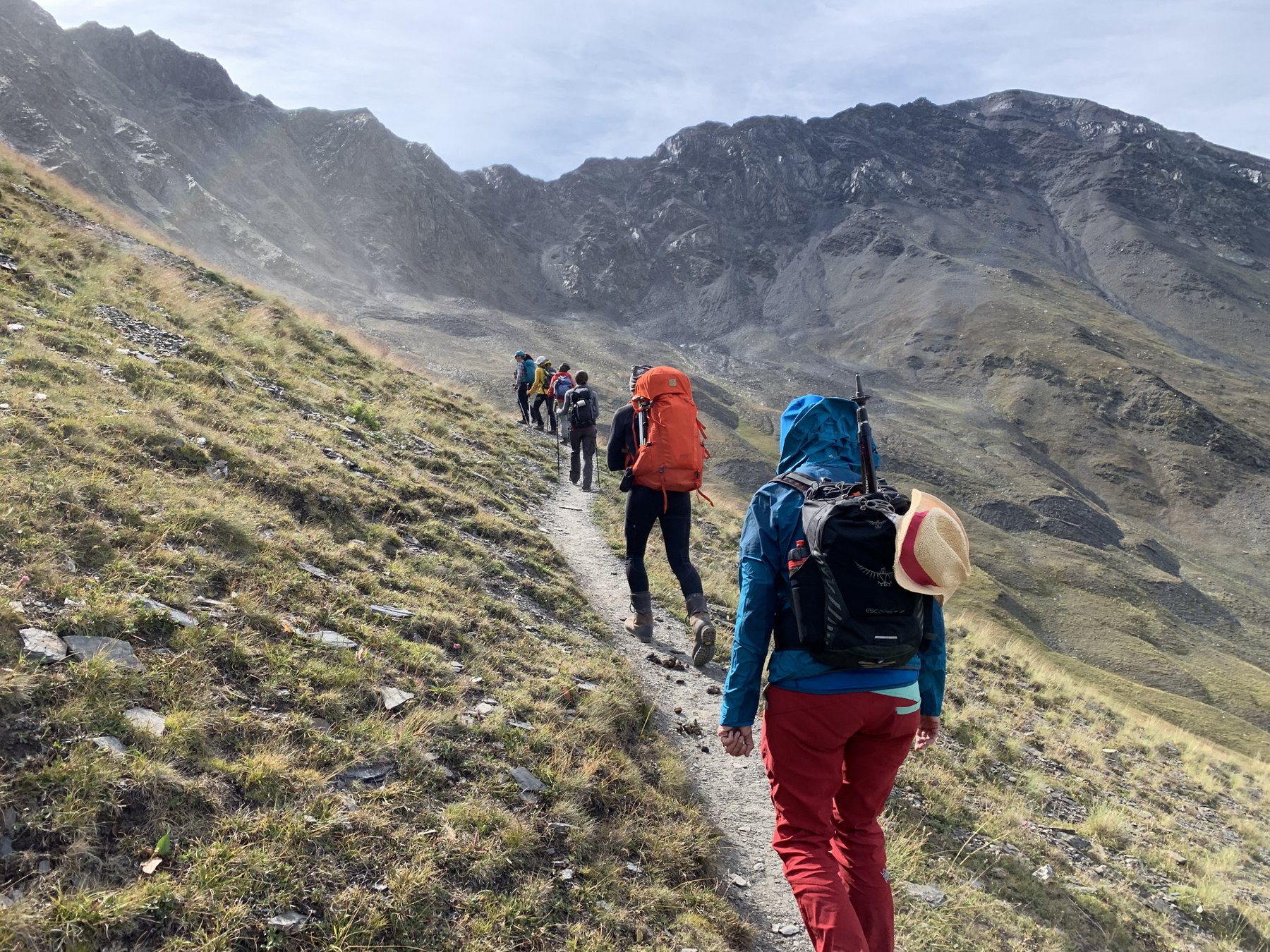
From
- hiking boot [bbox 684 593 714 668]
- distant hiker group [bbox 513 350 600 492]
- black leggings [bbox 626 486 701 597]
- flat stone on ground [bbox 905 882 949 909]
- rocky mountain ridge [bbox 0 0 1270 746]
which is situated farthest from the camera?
rocky mountain ridge [bbox 0 0 1270 746]

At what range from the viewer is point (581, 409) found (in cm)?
1458

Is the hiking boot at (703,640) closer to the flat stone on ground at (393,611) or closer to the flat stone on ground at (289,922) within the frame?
the flat stone on ground at (393,611)

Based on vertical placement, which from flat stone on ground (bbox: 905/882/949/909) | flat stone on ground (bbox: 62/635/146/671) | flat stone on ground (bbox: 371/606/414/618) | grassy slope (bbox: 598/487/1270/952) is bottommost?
grassy slope (bbox: 598/487/1270/952)

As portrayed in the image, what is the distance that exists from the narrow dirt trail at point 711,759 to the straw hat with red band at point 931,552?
2790 millimetres

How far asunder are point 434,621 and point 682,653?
130 inches

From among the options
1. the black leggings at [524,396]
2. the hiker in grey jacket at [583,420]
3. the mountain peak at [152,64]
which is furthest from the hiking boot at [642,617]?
the mountain peak at [152,64]

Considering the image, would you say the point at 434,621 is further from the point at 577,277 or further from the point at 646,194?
the point at 646,194

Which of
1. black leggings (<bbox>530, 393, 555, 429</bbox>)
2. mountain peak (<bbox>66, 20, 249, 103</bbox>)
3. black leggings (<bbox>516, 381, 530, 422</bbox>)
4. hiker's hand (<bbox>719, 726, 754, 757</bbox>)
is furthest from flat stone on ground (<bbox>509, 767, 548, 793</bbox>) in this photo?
mountain peak (<bbox>66, 20, 249, 103</bbox>)

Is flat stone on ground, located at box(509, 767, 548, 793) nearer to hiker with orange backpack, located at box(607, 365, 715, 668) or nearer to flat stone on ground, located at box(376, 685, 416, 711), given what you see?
flat stone on ground, located at box(376, 685, 416, 711)

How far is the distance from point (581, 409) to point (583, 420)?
0.32 metres

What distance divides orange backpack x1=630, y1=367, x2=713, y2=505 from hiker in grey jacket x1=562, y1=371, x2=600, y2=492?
6896 millimetres

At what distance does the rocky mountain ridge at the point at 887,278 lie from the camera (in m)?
64.0

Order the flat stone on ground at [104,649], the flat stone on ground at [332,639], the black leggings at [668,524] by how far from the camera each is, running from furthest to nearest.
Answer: the black leggings at [668,524], the flat stone on ground at [332,639], the flat stone on ground at [104,649]

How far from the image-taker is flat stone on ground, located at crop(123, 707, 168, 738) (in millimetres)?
3654
